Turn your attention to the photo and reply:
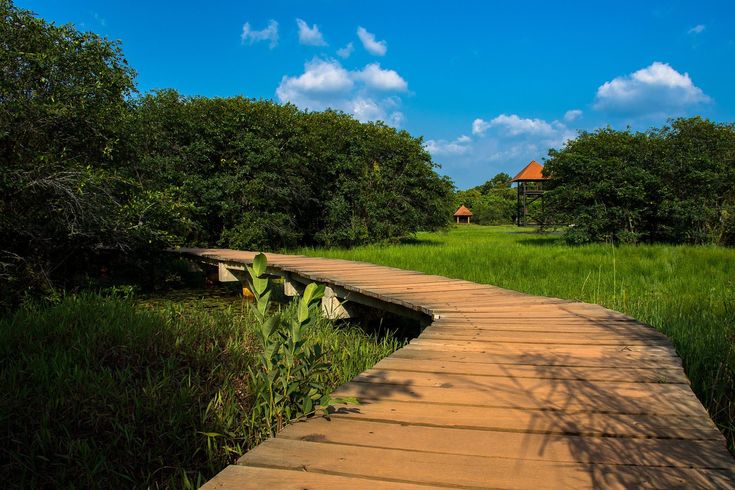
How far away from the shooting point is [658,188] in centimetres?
1095

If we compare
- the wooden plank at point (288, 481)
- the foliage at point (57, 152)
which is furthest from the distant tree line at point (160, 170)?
the wooden plank at point (288, 481)

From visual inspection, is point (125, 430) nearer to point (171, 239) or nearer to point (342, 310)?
point (342, 310)

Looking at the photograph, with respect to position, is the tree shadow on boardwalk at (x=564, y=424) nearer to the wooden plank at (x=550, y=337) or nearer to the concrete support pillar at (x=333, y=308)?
the wooden plank at (x=550, y=337)

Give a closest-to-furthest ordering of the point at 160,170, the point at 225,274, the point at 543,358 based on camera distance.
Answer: the point at 543,358, the point at 225,274, the point at 160,170

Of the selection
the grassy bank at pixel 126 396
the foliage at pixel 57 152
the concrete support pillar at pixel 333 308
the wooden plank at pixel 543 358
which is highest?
the foliage at pixel 57 152

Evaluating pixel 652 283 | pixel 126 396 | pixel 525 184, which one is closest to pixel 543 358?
pixel 126 396

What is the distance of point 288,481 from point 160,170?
34.4 feet

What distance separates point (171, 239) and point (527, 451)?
6.70m

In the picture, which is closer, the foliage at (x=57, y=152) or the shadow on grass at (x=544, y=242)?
the foliage at (x=57, y=152)

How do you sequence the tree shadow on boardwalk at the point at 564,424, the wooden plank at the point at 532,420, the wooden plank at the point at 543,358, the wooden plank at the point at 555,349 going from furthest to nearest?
the wooden plank at the point at 555,349
the wooden plank at the point at 543,358
the wooden plank at the point at 532,420
the tree shadow on boardwalk at the point at 564,424

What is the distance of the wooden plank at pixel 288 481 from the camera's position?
122cm

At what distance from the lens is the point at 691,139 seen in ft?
36.2

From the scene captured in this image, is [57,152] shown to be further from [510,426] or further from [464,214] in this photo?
[464,214]

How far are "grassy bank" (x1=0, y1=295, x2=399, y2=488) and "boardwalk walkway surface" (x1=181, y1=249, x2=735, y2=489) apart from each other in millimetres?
650
